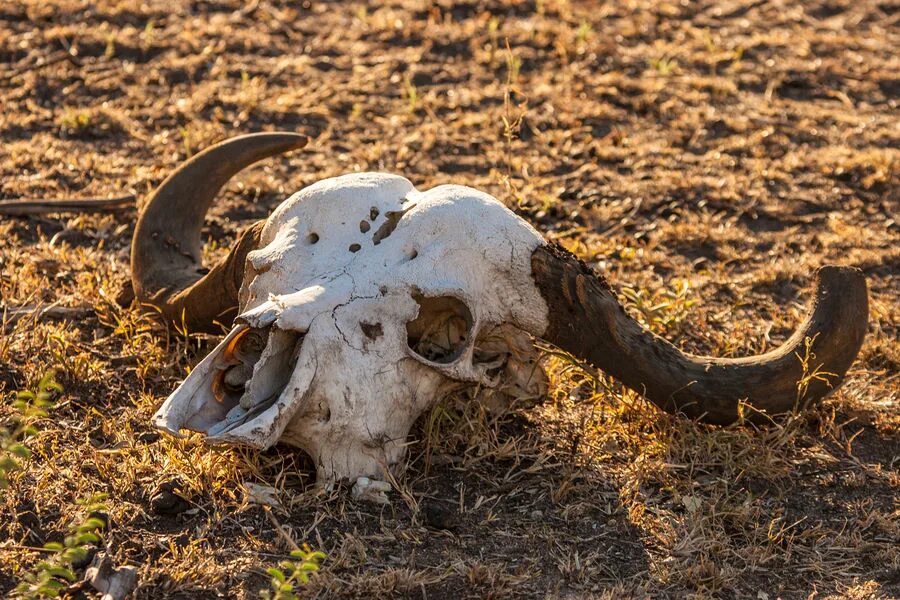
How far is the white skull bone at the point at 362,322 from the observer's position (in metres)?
4.07

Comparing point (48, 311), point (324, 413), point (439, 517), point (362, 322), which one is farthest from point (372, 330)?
point (48, 311)

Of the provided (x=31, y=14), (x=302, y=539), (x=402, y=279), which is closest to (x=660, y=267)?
(x=402, y=279)

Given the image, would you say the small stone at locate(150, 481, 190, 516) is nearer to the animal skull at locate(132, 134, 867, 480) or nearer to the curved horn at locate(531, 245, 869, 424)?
the animal skull at locate(132, 134, 867, 480)

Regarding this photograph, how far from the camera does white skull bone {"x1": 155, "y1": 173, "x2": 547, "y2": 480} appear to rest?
407 cm

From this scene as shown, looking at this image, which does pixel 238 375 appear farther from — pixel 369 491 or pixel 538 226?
pixel 538 226

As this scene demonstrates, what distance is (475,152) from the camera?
7.31 m

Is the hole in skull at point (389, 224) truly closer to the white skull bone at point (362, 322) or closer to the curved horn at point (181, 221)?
the white skull bone at point (362, 322)

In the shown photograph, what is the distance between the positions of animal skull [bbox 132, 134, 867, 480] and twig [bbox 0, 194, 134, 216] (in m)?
1.94

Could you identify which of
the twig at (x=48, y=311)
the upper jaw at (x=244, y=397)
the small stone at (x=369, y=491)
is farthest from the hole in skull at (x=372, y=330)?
the twig at (x=48, y=311)

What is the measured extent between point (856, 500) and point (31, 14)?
6.74m

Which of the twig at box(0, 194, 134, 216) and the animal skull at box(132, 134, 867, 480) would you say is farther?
the twig at box(0, 194, 134, 216)

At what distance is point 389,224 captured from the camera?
14.7 feet

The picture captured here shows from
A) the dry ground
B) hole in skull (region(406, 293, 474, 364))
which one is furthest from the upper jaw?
hole in skull (region(406, 293, 474, 364))

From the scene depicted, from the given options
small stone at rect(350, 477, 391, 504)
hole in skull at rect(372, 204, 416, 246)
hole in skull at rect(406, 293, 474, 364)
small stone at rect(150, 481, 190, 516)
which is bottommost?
small stone at rect(150, 481, 190, 516)
